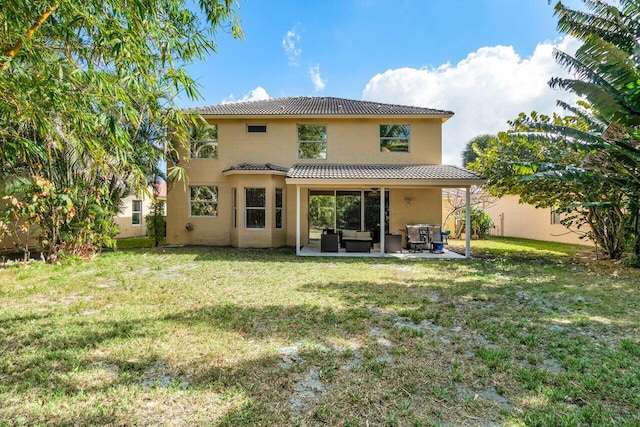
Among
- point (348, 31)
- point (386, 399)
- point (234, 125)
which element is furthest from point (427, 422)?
point (348, 31)

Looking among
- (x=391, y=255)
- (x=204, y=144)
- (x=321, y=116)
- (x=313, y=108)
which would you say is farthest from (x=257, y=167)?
(x=391, y=255)

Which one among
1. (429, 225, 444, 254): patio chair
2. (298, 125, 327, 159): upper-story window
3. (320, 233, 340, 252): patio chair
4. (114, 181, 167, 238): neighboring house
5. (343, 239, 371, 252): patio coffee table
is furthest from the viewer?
(114, 181, 167, 238): neighboring house

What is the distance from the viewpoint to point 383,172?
13.1 meters

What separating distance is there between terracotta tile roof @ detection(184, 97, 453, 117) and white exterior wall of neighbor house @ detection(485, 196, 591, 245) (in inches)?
325

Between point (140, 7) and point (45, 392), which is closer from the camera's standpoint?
point (45, 392)

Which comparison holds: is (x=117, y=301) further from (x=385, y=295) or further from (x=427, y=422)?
(x=427, y=422)

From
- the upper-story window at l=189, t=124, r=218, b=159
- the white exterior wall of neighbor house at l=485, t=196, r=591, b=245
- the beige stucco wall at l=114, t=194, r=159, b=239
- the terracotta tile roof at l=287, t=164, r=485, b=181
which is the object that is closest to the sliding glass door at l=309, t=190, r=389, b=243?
the terracotta tile roof at l=287, t=164, r=485, b=181

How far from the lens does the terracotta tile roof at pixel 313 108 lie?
1461cm

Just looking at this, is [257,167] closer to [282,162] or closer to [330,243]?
[282,162]

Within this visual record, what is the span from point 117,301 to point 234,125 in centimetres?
1100

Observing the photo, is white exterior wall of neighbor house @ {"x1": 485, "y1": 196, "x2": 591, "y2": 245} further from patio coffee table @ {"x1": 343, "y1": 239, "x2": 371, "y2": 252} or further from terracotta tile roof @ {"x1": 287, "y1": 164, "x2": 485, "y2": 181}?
patio coffee table @ {"x1": 343, "y1": 239, "x2": 371, "y2": 252}

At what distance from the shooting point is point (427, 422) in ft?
8.98

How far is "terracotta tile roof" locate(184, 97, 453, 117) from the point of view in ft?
47.9

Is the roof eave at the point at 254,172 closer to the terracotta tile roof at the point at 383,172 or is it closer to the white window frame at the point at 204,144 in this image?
the terracotta tile roof at the point at 383,172
